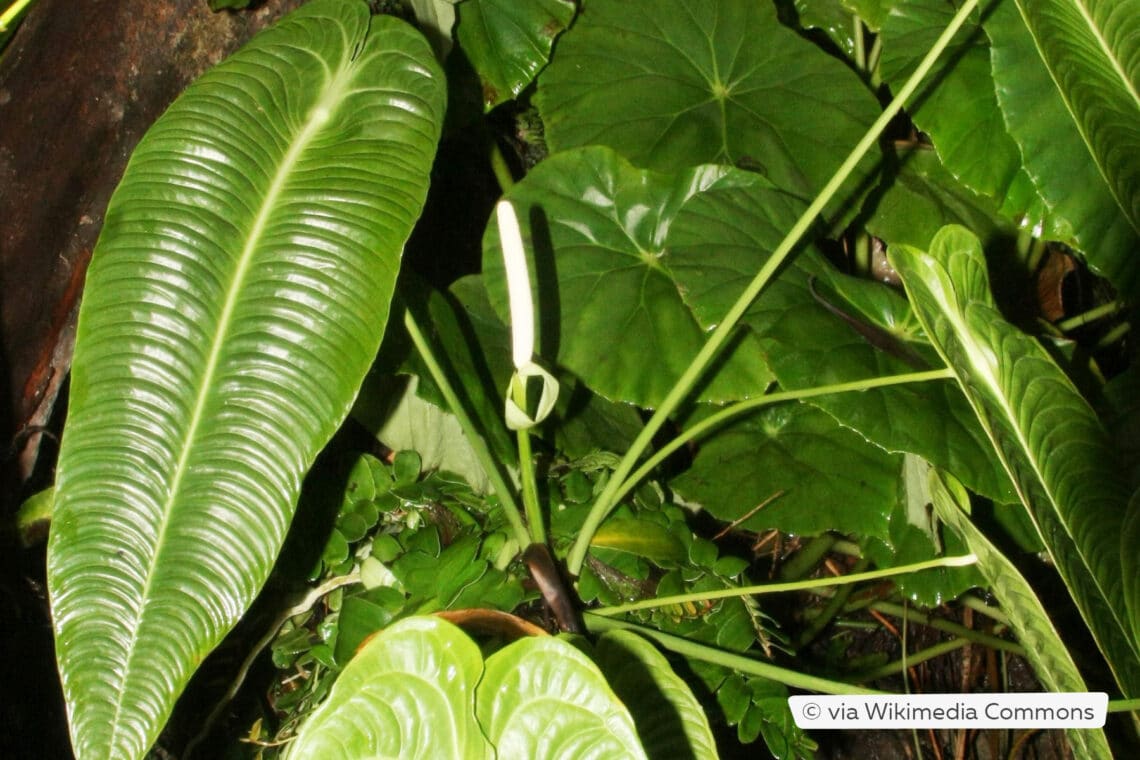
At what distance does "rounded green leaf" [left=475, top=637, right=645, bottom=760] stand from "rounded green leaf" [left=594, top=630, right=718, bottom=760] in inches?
5.9

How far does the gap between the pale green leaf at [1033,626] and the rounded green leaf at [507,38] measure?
861mm

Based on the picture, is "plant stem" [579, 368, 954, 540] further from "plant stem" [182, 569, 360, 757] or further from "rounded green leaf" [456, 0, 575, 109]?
"rounded green leaf" [456, 0, 575, 109]

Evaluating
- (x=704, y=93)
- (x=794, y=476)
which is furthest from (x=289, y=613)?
(x=704, y=93)

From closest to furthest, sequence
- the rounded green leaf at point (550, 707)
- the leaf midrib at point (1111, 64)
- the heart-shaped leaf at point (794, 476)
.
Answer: the rounded green leaf at point (550, 707) → the leaf midrib at point (1111, 64) → the heart-shaped leaf at point (794, 476)

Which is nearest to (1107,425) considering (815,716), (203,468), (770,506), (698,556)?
(770,506)

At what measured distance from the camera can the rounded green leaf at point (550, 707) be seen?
21.8 inches

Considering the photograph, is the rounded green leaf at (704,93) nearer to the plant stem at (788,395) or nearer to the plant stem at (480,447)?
the plant stem at (788,395)

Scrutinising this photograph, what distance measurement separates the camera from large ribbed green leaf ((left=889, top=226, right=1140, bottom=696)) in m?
0.62

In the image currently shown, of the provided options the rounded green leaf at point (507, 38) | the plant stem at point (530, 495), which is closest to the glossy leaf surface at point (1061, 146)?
the rounded green leaf at point (507, 38)

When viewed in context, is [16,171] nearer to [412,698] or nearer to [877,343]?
[412,698]

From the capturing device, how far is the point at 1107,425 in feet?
3.47

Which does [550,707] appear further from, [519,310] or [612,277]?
[612,277]

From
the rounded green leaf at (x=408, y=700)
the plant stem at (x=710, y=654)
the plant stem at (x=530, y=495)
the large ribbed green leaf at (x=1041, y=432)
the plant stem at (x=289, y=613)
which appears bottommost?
the plant stem at (x=289, y=613)

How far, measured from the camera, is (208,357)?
27.6 inches
